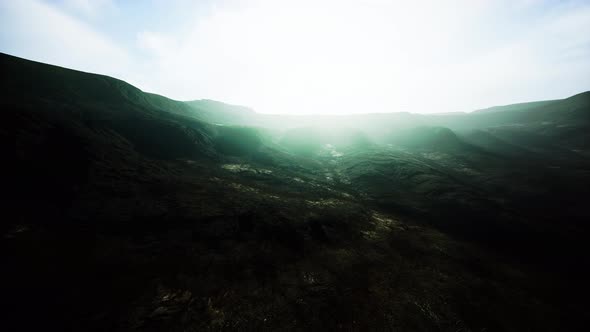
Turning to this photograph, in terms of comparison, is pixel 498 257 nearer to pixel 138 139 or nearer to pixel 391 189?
pixel 391 189

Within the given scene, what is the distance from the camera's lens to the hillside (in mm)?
8695

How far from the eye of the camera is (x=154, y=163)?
79.3 feet

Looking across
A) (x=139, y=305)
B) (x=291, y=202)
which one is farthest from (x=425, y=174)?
(x=139, y=305)

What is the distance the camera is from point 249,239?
14.1 m

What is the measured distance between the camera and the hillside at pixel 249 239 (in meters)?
8.70

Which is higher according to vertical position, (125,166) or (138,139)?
(138,139)

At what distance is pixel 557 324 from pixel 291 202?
17.9 m

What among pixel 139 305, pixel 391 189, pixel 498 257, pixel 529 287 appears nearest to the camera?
pixel 139 305

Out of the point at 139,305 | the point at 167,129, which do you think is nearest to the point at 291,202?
the point at 139,305

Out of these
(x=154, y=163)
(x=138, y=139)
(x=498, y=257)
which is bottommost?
(x=498, y=257)

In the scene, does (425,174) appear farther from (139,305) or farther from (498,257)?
(139,305)

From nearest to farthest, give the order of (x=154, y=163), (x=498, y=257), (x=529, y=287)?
(x=529, y=287) → (x=498, y=257) → (x=154, y=163)

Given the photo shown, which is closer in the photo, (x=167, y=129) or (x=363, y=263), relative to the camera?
(x=363, y=263)

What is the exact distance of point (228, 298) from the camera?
30.3ft
